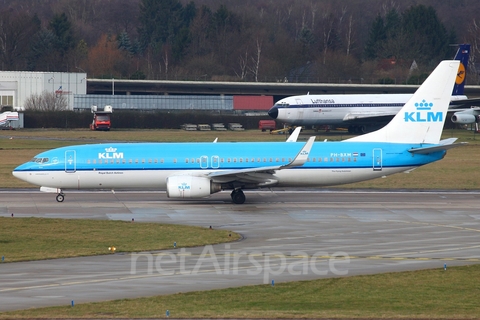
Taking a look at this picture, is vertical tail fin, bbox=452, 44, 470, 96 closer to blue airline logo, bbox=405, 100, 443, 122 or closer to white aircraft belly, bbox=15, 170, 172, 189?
blue airline logo, bbox=405, 100, 443, 122

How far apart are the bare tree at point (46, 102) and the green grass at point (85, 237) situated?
9199 cm

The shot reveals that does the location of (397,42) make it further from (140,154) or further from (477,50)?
(140,154)

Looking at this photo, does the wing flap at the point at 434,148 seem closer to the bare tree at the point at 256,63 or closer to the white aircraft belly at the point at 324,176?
the white aircraft belly at the point at 324,176

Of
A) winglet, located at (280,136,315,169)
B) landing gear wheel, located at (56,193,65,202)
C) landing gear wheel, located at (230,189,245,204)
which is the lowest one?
landing gear wheel, located at (56,193,65,202)

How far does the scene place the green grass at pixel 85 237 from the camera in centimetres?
2896

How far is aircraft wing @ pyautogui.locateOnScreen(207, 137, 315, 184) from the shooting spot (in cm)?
4012

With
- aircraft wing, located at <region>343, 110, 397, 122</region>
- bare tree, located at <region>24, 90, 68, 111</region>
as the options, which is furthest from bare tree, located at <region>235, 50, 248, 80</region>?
aircraft wing, located at <region>343, 110, 397, 122</region>

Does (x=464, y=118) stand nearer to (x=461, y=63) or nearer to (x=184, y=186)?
(x=461, y=63)

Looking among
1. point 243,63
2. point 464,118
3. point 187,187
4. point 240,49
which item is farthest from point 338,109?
point 240,49

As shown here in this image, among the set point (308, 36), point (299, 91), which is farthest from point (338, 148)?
point (308, 36)

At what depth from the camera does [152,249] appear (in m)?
29.4

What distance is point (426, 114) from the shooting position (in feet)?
145

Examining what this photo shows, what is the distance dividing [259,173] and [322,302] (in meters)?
20.3

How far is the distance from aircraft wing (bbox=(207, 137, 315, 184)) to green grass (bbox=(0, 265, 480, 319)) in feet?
52.4
